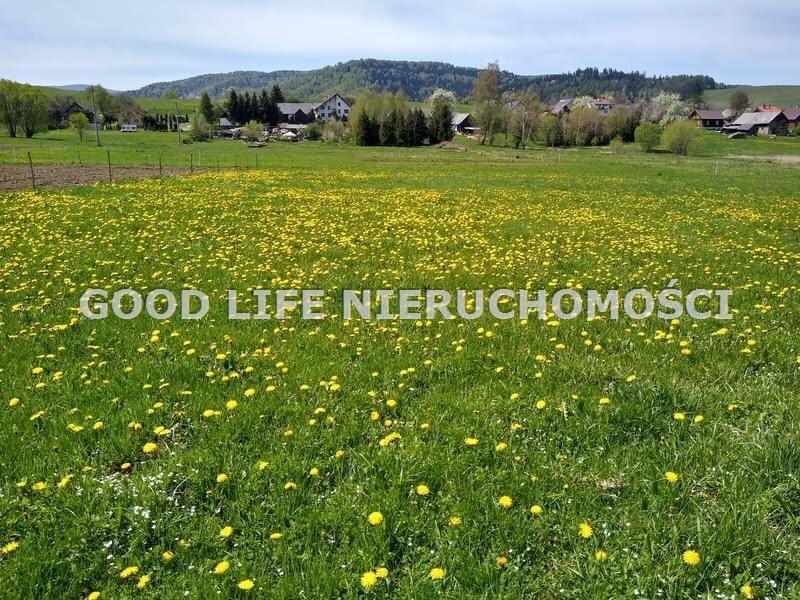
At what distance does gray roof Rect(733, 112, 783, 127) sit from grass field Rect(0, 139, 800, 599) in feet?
567

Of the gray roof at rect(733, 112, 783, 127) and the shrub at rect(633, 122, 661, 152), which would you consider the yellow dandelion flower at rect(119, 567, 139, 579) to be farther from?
Result: the gray roof at rect(733, 112, 783, 127)

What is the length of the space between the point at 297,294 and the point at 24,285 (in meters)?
4.80

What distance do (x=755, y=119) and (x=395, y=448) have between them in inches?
7244

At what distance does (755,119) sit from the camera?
14762cm

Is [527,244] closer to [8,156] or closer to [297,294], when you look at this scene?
[297,294]

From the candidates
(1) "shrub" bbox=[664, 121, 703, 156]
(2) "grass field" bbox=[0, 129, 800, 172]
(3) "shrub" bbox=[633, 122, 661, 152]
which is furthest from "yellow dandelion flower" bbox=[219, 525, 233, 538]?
(3) "shrub" bbox=[633, 122, 661, 152]

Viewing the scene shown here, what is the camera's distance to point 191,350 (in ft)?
21.3

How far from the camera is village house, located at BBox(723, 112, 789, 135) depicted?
143625mm

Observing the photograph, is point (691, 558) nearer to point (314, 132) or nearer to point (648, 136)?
point (648, 136)

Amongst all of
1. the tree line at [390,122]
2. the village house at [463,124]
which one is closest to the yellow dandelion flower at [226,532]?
the tree line at [390,122]

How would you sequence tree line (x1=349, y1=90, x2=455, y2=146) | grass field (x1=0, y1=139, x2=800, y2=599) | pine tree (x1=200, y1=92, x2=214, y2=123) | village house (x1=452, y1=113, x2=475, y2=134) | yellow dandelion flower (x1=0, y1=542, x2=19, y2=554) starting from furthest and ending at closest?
1. village house (x1=452, y1=113, x2=475, y2=134)
2. pine tree (x1=200, y1=92, x2=214, y2=123)
3. tree line (x1=349, y1=90, x2=455, y2=146)
4. yellow dandelion flower (x1=0, y1=542, x2=19, y2=554)
5. grass field (x1=0, y1=139, x2=800, y2=599)

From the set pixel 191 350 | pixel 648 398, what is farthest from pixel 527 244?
pixel 191 350

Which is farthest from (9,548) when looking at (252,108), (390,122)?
(252,108)

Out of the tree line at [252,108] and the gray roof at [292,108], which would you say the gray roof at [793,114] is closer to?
the gray roof at [292,108]
